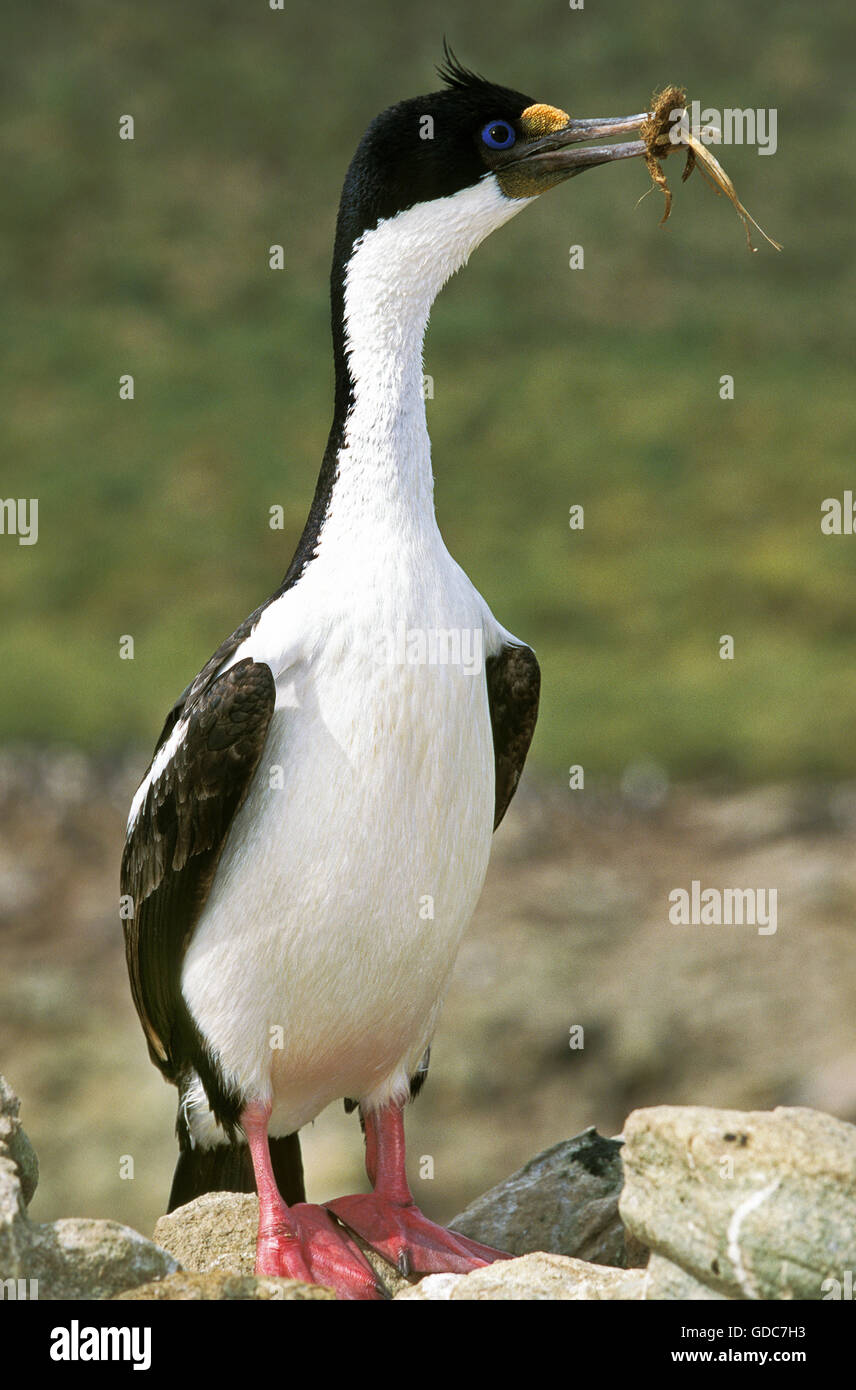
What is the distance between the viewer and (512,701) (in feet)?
19.4

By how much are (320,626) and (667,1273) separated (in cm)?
214

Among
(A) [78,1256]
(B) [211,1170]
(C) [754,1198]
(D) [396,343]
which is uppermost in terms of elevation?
(D) [396,343]

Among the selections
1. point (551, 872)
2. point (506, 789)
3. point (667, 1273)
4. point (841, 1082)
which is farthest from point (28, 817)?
point (667, 1273)

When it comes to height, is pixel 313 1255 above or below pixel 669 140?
below

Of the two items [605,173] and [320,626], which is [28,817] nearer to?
[320,626]

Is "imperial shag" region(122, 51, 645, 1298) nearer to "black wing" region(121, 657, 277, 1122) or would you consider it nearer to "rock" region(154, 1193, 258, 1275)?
"black wing" region(121, 657, 277, 1122)

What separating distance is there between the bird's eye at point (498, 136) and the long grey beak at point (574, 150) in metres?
0.05

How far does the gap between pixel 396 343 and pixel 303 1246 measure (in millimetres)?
2758

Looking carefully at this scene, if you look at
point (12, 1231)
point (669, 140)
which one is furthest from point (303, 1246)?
point (669, 140)

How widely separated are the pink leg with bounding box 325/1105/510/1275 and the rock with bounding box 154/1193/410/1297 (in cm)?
6

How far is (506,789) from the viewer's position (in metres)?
6.20

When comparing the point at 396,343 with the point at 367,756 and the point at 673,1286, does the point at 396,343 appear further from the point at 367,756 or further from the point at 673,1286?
the point at 673,1286

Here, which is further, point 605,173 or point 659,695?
point 605,173

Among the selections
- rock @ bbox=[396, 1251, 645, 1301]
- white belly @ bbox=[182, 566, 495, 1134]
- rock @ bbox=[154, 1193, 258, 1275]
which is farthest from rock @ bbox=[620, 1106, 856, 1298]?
rock @ bbox=[154, 1193, 258, 1275]
